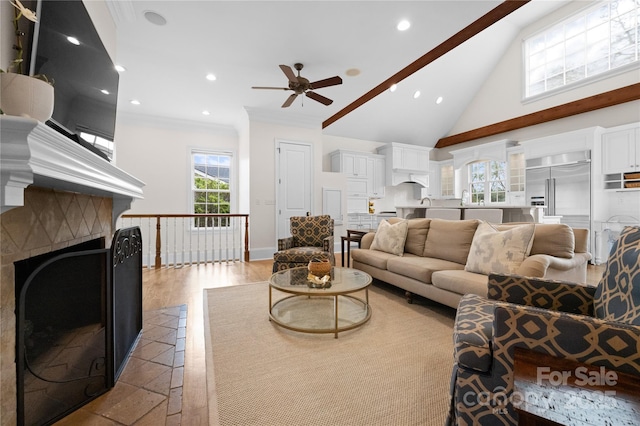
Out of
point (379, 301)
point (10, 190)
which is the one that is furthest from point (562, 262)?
point (10, 190)

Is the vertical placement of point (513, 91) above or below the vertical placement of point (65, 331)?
above

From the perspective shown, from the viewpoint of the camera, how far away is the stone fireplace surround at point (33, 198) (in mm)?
737

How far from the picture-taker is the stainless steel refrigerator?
16.5 feet

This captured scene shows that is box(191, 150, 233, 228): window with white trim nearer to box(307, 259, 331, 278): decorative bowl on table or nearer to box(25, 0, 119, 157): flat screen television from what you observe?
box(307, 259, 331, 278): decorative bowl on table

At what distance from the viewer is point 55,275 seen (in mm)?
1404

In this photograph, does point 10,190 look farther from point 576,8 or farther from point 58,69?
point 576,8

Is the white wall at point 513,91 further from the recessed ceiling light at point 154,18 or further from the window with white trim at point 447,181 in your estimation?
the recessed ceiling light at point 154,18

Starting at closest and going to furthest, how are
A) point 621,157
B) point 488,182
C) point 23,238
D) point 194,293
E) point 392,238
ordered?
point 23,238, point 194,293, point 392,238, point 621,157, point 488,182

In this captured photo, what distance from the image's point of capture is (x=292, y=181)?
18.2ft

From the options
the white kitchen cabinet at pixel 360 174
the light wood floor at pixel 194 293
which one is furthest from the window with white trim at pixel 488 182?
the light wood floor at pixel 194 293

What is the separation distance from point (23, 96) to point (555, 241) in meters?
3.19

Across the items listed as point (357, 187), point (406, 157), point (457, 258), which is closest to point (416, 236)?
point (457, 258)

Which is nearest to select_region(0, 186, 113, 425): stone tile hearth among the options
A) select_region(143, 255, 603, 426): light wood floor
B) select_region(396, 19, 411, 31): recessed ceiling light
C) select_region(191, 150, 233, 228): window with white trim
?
select_region(143, 255, 603, 426): light wood floor

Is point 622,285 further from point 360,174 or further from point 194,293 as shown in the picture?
point 360,174
